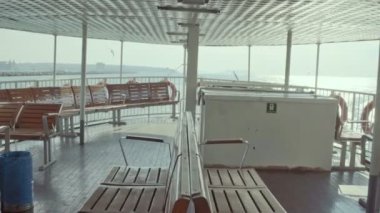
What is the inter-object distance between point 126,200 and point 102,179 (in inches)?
82.1

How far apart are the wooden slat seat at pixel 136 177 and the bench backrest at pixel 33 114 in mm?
2615

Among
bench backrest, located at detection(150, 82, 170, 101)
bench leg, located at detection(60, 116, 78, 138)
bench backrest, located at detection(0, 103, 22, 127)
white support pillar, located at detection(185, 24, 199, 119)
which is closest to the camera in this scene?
bench backrest, located at detection(0, 103, 22, 127)

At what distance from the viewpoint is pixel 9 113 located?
5.75 meters

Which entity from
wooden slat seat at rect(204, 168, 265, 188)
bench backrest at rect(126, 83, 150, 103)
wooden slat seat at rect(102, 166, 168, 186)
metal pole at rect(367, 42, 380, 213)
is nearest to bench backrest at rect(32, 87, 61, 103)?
bench backrest at rect(126, 83, 150, 103)

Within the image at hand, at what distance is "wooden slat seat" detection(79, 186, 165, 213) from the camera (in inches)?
102

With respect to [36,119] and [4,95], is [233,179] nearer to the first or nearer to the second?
[36,119]

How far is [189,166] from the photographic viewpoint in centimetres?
200

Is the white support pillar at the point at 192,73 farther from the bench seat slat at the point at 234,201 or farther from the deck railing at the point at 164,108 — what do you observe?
the bench seat slat at the point at 234,201

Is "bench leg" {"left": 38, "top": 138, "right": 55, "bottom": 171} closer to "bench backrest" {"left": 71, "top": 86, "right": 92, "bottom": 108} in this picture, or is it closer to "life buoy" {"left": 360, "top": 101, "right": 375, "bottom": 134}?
"bench backrest" {"left": 71, "top": 86, "right": 92, "bottom": 108}

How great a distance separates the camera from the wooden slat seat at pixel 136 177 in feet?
10.5

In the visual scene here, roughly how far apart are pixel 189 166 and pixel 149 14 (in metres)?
4.36

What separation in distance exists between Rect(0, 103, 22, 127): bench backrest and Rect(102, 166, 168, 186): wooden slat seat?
9.22ft

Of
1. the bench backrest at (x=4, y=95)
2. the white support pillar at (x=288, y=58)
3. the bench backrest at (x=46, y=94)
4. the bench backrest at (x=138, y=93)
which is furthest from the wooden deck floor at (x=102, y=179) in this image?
the white support pillar at (x=288, y=58)

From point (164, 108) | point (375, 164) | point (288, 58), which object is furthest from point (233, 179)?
point (164, 108)
